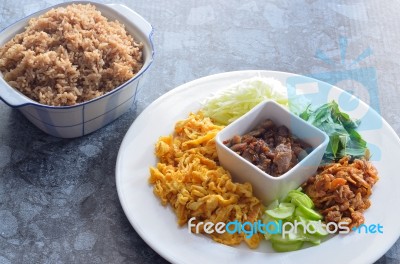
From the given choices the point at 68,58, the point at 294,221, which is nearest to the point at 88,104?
the point at 68,58

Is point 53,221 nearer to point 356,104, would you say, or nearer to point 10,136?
point 10,136

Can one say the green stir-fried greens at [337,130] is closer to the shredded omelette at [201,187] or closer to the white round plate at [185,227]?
the white round plate at [185,227]

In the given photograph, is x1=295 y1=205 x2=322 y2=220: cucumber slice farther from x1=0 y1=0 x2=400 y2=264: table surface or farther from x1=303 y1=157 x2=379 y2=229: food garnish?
x1=0 y1=0 x2=400 y2=264: table surface

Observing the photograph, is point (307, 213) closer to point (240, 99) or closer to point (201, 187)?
point (201, 187)

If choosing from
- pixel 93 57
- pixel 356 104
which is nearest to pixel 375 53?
pixel 356 104

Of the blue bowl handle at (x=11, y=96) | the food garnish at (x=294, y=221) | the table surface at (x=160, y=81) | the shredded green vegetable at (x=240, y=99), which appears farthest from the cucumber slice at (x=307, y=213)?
the blue bowl handle at (x=11, y=96)

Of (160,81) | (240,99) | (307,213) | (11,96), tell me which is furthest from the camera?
(160,81)
